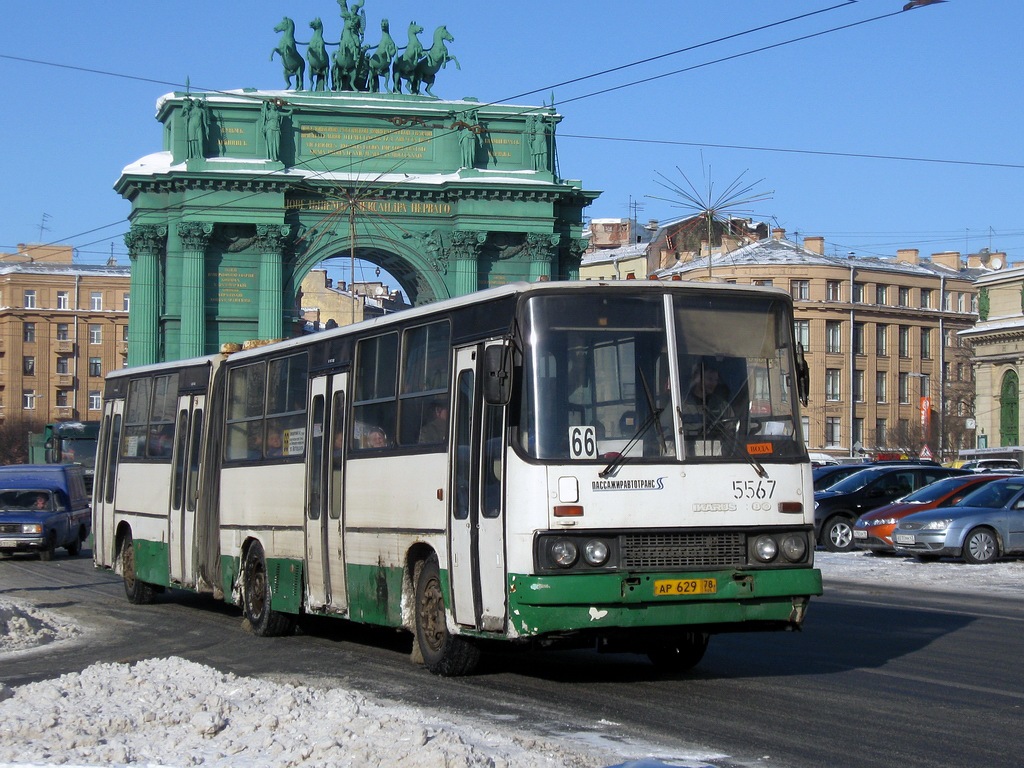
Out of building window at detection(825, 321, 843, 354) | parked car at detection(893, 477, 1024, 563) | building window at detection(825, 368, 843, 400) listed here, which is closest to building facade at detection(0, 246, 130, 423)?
building window at detection(825, 368, 843, 400)

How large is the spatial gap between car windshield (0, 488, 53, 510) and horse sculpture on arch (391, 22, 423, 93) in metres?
30.7

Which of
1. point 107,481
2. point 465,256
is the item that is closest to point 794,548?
point 107,481

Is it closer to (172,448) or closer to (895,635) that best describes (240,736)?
(895,635)

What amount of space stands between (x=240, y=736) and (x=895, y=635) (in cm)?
786

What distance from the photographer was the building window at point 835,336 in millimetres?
85125

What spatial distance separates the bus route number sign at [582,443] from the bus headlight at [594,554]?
546mm

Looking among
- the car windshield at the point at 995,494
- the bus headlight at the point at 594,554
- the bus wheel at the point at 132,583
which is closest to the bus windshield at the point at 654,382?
the bus headlight at the point at 594,554

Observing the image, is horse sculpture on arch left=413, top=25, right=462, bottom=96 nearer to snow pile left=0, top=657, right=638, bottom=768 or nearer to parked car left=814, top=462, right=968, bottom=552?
parked car left=814, top=462, right=968, bottom=552

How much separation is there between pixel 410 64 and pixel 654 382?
163 ft

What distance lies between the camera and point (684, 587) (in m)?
10.3

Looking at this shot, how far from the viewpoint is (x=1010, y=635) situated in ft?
47.9

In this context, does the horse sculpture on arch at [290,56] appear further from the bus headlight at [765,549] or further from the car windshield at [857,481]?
the bus headlight at [765,549]

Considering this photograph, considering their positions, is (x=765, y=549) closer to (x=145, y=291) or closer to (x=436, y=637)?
(x=436, y=637)

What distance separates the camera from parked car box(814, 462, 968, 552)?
97.8ft
